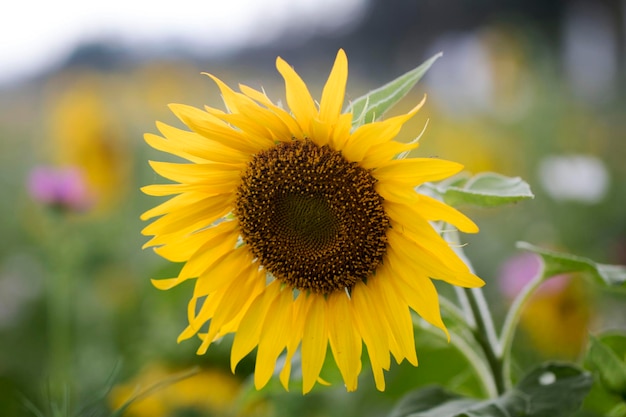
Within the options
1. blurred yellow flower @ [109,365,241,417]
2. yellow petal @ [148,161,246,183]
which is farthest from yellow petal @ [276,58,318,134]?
blurred yellow flower @ [109,365,241,417]

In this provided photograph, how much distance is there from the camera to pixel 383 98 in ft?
2.22

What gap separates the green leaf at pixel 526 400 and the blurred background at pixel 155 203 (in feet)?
0.38

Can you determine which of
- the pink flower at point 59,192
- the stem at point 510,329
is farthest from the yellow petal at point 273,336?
the pink flower at point 59,192

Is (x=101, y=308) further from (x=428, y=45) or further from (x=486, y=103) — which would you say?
(x=428, y=45)

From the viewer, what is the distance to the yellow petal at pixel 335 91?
61 cm

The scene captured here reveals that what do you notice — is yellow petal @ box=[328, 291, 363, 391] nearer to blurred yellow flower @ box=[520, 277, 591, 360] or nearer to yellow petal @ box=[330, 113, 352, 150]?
yellow petal @ box=[330, 113, 352, 150]

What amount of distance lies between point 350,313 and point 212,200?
18cm

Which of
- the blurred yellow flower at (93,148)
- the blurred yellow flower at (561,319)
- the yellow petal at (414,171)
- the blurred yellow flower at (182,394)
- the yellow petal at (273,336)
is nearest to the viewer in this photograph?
the yellow petal at (414,171)

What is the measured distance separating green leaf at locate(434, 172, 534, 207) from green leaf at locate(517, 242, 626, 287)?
6 cm

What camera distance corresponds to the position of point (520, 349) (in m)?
1.70

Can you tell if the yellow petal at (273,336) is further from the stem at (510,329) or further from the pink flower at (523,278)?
the pink flower at (523,278)

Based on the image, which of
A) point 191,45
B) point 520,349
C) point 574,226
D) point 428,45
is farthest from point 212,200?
point 428,45

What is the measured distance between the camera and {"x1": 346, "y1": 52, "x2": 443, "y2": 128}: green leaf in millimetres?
658

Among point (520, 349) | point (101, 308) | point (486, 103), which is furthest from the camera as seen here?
point (486, 103)
